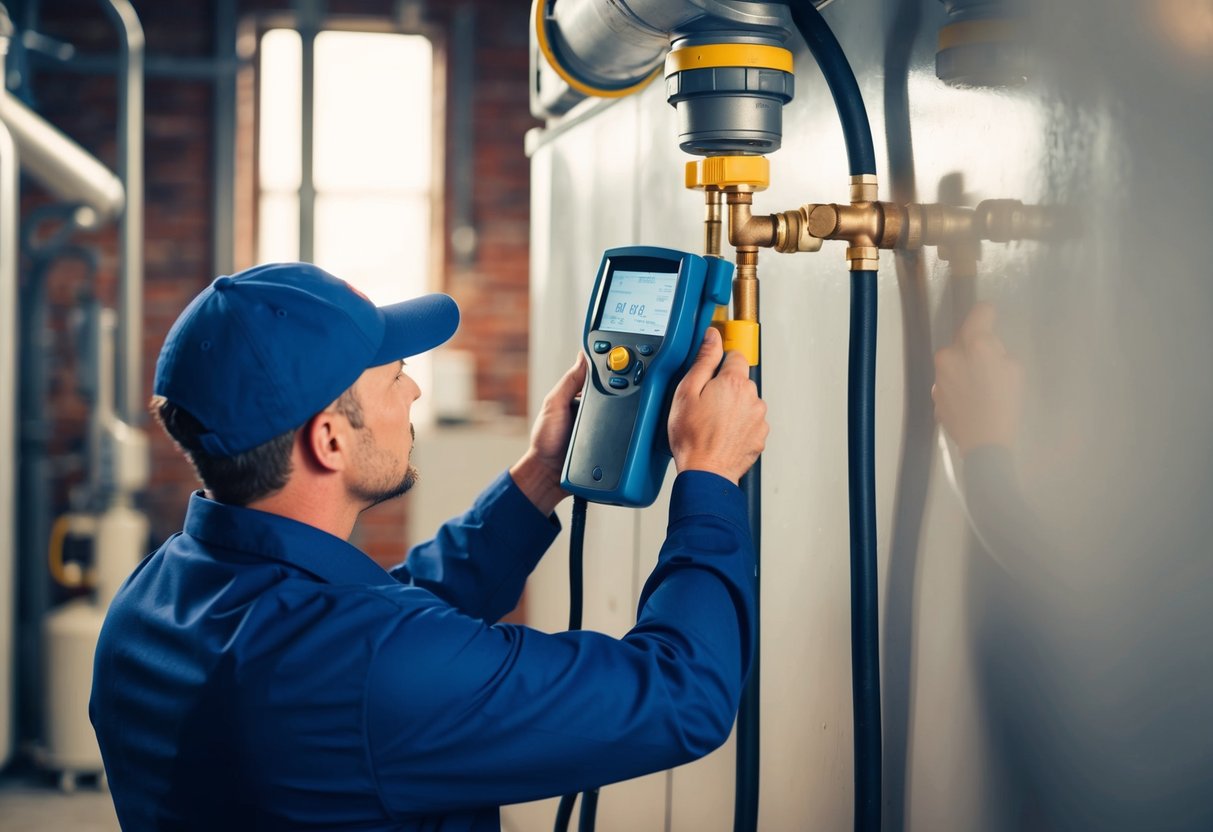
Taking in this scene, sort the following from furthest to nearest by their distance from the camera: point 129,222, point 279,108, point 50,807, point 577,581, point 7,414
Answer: point 279,108, point 129,222, point 50,807, point 7,414, point 577,581

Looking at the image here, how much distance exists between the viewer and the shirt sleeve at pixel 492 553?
1198 mm

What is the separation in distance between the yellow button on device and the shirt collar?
25 cm

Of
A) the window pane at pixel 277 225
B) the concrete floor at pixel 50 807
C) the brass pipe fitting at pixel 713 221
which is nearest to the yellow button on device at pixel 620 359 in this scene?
the brass pipe fitting at pixel 713 221

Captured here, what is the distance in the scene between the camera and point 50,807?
3025 millimetres

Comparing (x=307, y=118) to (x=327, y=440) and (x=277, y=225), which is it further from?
(x=327, y=440)

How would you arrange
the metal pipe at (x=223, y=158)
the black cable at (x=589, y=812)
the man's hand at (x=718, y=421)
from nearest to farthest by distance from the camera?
the man's hand at (x=718, y=421)
the black cable at (x=589, y=812)
the metal pipe at (x=223, y=158)

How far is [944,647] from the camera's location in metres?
0.86

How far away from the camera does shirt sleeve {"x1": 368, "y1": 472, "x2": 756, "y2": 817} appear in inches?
31.9

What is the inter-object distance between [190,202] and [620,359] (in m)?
3.44

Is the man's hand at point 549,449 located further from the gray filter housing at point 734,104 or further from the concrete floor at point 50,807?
the concrete floor at point 50,807

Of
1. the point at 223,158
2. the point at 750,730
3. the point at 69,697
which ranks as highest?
the point at 223,158

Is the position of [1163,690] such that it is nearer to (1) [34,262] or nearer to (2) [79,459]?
(1) [34,262]

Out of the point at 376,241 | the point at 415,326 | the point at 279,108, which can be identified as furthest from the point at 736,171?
the point at 279,108

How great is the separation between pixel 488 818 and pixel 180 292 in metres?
3.44
